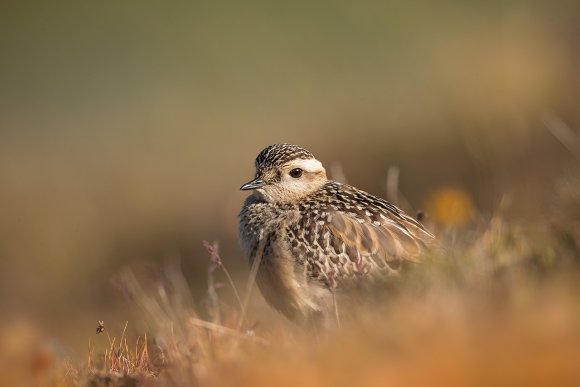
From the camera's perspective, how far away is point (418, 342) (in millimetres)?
6242

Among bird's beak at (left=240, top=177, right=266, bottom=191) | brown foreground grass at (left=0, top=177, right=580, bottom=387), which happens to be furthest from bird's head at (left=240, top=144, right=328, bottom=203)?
brown foreground grass at (left=0, top=177, right=580, bottom=387)

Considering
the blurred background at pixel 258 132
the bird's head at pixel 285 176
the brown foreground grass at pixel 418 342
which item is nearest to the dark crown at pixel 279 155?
the bird's head at pixel 285 176

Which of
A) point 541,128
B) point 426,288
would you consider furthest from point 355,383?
point 541,128

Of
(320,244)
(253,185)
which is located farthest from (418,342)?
(253,185)

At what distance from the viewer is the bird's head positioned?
10172mm

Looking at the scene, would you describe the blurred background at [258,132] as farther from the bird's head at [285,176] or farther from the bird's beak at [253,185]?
the bird's beak at [253,185]

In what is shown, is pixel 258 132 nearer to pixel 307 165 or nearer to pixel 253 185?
pixel 307 165

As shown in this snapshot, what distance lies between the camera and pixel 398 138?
2080cm

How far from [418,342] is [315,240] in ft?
9.72

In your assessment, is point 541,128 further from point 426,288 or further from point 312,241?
point 426,288

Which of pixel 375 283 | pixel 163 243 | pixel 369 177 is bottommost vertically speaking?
pixel 163 243

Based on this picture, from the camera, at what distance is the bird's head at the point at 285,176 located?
10.2 meters

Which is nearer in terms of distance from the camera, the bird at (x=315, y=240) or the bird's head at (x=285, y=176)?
the bird at (x=315, y=240)

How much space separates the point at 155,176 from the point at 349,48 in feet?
48.1
